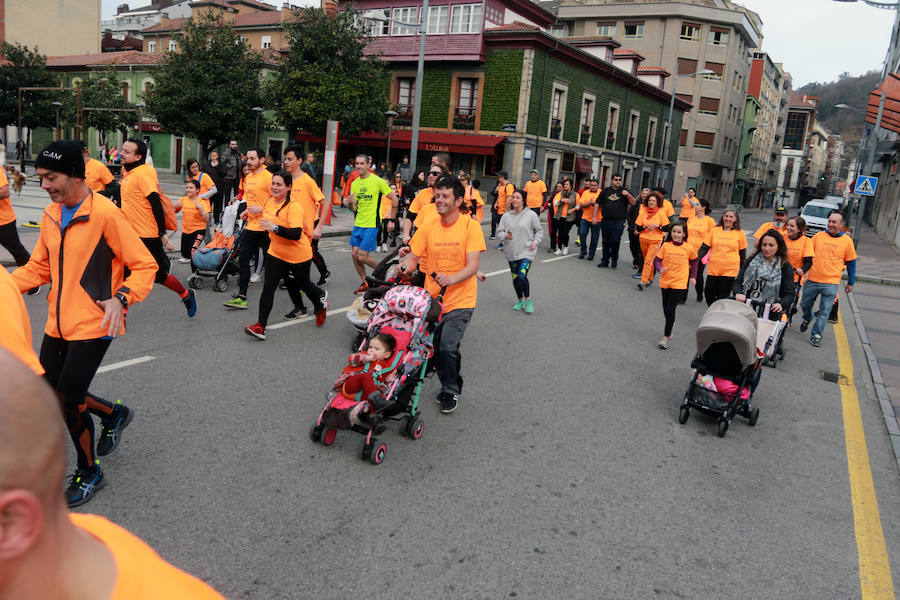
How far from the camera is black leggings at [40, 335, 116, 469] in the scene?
11.9 feet

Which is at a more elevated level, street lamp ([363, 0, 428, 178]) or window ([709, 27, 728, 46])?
window ([709, 27, 728, 46])

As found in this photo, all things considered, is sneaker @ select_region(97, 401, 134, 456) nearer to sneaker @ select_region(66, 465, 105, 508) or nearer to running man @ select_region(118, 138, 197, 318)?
sneaker @ select_region(66, 465, 105, 508)

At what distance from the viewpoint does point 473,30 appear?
31.6 m

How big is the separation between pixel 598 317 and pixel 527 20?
2850 centimetres

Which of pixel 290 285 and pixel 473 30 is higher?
pixel 473 30

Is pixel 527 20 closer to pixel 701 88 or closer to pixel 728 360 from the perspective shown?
pixel 701 88

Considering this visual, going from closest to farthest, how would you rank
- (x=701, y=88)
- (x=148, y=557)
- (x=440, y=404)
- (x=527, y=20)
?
(x=148, y=557) → (x=440, y=404) → (x=527, y=20) → (x=701, y=88)

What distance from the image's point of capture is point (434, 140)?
33.2 meters

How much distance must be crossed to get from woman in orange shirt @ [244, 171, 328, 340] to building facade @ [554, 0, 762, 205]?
49.7 metres

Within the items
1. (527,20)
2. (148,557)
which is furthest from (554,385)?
(527,20)

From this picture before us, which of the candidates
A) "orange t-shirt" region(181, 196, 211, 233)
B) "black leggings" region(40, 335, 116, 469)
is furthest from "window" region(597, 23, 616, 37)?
"black leggings" region(40, 335, 116, 469)

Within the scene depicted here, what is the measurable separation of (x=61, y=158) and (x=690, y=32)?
2350 inches

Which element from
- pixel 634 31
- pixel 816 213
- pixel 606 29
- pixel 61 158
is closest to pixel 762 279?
pixel 61 158

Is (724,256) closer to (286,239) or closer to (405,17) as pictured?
(286,239)
